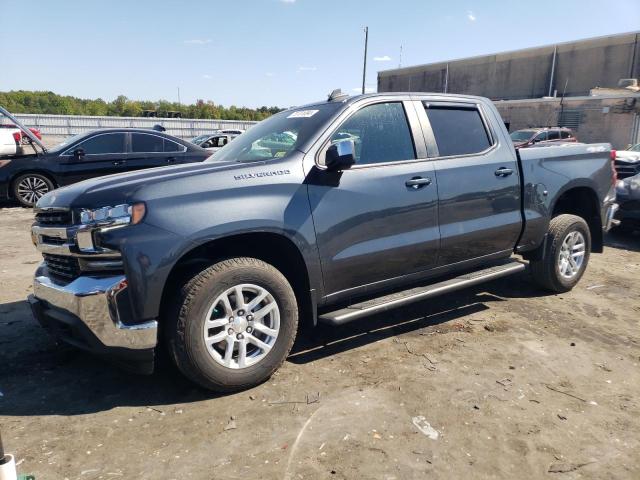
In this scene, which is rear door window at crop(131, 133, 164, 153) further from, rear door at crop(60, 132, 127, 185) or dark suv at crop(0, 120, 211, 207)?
rear door at crop(60, 132, 127, 185)

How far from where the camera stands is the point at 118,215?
2.93 metres

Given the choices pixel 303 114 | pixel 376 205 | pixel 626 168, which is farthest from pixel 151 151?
pixel 626 168

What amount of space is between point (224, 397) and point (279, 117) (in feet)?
7.80

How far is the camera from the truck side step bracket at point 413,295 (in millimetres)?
3545

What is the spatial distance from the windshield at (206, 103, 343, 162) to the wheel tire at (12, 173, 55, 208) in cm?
698

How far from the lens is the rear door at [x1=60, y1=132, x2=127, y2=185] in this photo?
9398 millimetres

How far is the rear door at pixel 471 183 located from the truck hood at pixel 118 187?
169 cm

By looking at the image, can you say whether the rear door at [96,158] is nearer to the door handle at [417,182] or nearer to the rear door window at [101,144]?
the rear door window at [101,144]

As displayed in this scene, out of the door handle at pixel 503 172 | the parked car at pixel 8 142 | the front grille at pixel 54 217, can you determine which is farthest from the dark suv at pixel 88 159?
the door handle at pixel 503 172

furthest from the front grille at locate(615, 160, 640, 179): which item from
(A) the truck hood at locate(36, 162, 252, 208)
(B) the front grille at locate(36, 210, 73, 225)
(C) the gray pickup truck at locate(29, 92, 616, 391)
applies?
(B) the front grille at locate(36, 210, 73, 225)

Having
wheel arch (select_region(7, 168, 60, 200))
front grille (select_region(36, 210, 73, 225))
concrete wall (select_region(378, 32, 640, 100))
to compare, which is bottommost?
wheel arch (select_region(7, 168, 60, 200))

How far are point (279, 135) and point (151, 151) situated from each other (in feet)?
21.3

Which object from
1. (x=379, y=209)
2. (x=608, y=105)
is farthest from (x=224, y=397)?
(x=608, y=105)

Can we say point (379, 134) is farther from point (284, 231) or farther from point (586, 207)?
point (586, 207)
